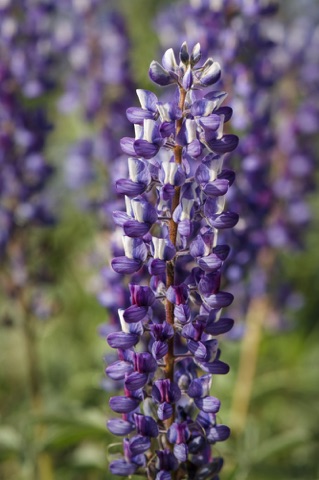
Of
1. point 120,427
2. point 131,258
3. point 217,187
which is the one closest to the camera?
point 217,187

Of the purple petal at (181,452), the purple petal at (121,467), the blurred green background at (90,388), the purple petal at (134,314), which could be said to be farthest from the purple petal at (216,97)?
the blurred green background at (90,388)

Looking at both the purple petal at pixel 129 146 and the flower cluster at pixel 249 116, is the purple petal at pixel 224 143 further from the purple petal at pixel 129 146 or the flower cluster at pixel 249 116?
the flower cluster at pixel 249 116

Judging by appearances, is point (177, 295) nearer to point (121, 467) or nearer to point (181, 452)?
point (181, 452)

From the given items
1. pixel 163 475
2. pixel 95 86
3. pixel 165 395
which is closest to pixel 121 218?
pixel 165 395

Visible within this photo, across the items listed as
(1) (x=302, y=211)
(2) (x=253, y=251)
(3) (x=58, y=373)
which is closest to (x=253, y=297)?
(1) (x=302, y=211)

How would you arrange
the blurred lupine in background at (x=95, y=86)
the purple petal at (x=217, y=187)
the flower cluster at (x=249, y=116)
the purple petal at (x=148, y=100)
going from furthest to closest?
the blurred lupine in background at (x=95, y=86)
the flower cluster at (x=249, y=116)
the purple petal at (x=148, y=100)
the purple petal at (x=217, y=187)

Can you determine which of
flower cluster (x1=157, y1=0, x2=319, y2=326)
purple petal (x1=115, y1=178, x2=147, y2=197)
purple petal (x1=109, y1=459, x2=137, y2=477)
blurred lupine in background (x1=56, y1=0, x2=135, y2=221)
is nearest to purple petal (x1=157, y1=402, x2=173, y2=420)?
purple petal (x1=109, y1=459, x2=137, y2=477)

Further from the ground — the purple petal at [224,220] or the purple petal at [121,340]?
the purple petal at [224,220]
